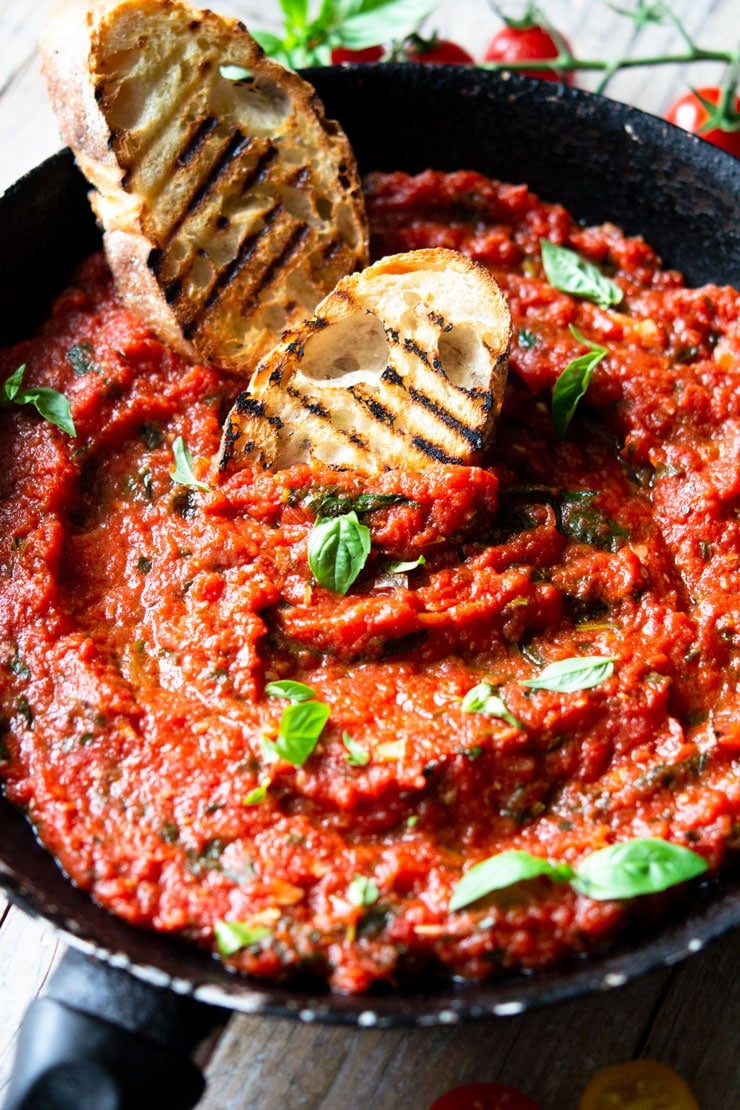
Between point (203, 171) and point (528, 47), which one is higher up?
point (203, 171)

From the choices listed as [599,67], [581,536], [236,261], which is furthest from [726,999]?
[599,67]

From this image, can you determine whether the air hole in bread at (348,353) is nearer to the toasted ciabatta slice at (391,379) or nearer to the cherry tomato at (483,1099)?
the toasted ciabatta slice at (391,379)

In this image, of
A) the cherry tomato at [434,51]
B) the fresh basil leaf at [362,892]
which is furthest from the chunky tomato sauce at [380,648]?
the cherry tomato at [434,51]

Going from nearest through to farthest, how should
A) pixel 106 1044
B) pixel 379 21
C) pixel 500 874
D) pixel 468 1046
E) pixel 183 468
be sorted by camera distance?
pixel 106 1044
pixel 500 874
pixel 468 1046
pixel 183 468
pixel 379 21

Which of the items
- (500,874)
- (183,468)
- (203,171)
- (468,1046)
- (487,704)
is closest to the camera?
(500,874)

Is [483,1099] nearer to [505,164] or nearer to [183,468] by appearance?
[183,468]

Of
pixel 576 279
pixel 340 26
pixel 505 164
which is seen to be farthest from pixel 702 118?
pixel 340 26

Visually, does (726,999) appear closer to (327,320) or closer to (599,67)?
(327,320)
